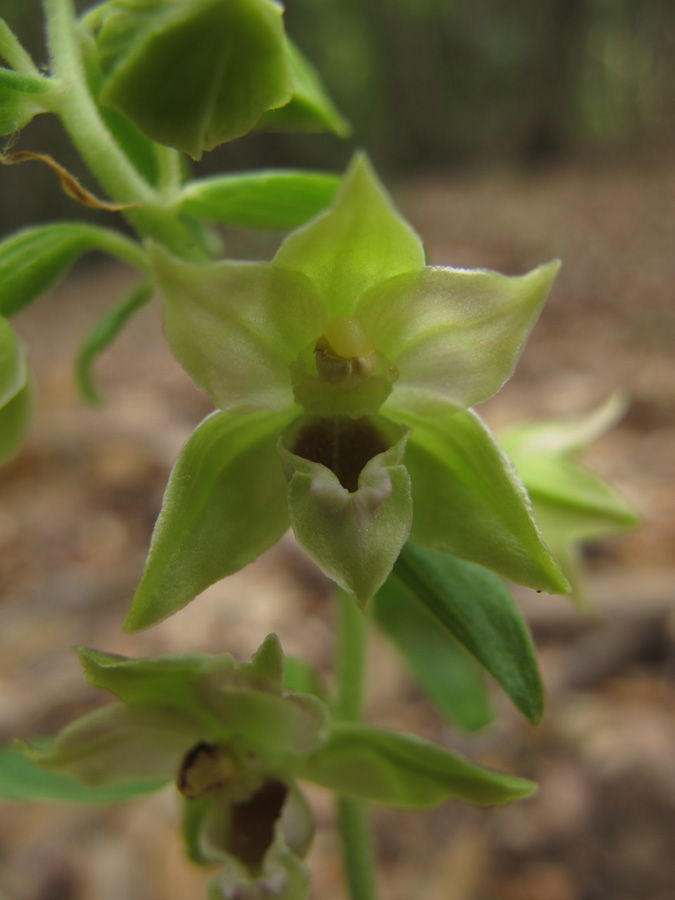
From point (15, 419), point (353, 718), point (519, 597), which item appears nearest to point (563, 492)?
Answer: point (353, 718)

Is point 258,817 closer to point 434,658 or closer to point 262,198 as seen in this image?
point 434,658

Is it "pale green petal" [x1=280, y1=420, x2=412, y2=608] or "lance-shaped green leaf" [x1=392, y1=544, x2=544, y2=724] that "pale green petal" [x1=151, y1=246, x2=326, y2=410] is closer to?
"pale green petal" [x1=280, y1=420, x2=412, y2=608]

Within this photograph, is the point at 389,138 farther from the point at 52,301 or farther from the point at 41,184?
the point at 52,301

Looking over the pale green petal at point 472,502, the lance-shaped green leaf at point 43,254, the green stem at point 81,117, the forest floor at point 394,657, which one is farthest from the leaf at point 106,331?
the forest floor at point 394,657

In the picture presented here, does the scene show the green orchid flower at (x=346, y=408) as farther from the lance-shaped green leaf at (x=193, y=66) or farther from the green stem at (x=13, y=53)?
the green stem at (x=13, y=53)

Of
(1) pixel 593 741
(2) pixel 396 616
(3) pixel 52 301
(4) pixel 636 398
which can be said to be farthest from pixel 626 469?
(3) pixel 52 301

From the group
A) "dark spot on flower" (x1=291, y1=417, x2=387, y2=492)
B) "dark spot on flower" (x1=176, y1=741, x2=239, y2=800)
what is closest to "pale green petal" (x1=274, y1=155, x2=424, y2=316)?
"dark spot on flower" (x1=291, y1=417, x2=387, y2=492)
